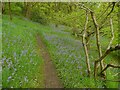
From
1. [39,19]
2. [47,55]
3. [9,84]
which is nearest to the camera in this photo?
[9,84]

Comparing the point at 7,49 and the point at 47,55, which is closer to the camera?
the point at 7,49

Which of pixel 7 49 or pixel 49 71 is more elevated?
pixel 7 49

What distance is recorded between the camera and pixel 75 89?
8.39 meters

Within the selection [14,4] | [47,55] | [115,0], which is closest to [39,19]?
[14,4]

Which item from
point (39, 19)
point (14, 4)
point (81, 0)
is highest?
point (81, 0)

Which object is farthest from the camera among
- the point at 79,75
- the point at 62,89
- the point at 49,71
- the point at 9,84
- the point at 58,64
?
the point at 58,64

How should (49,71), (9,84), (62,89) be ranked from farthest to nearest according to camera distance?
(49,71), (62,89), (9,84)

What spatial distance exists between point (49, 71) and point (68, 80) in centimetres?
206

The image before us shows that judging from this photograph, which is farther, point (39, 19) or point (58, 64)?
point (39, 19)

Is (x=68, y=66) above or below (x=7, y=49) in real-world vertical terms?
below

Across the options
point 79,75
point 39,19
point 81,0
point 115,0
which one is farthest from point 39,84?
point 39,19

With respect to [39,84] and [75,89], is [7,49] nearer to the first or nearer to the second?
[39,84]

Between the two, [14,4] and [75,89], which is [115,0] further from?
[14,4]

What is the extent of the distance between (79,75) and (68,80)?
717 mm
